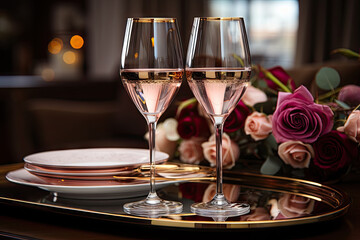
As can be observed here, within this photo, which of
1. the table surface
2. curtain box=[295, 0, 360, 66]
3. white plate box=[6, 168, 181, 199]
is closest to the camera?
the table surface

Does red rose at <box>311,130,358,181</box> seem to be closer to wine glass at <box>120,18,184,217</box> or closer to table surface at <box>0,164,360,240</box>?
table surface at <box>0,164,360,240</box>

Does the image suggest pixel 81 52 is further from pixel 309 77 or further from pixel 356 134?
pixel 356 134

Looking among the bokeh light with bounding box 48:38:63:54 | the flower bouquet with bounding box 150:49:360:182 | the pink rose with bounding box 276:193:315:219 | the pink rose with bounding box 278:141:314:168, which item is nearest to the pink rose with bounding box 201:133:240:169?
the flower bouquet with bounding box 150:49:360:182

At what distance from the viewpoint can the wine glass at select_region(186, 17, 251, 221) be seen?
661mm

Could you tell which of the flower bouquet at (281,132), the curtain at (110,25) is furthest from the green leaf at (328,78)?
the curtain at (110,25)

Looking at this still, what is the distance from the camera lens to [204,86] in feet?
2.18

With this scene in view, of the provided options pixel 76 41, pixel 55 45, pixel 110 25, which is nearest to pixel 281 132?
pixel 110 25

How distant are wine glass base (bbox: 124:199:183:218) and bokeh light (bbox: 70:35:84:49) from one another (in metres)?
6.27

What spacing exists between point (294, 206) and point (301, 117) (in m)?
0.21

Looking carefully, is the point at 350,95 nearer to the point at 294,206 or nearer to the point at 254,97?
the point at 254,97

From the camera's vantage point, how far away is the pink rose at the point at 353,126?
0.88 metres

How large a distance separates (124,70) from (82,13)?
21.0 ft

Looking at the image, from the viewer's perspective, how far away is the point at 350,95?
38.8 inches

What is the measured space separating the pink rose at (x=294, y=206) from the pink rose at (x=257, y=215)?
0.02 meters
